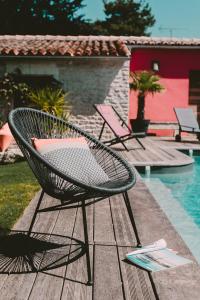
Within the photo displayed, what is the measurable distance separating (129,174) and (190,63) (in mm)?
12517

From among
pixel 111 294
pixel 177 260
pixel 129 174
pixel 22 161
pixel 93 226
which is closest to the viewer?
pixel 111 294

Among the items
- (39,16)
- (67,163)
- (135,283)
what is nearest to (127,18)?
(39,16)

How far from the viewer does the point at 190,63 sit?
1484 centimetres

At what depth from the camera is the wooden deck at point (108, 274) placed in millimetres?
2295

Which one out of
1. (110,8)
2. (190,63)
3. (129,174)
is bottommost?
(129,174)

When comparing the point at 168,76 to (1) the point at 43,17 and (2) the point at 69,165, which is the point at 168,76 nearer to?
(1) the point at 43,17

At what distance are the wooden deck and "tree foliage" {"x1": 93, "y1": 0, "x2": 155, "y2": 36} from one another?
29270mm

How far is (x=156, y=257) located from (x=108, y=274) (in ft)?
1.34

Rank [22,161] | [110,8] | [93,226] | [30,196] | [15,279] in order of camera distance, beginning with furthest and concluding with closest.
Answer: [110,8], [22,161], [30,196], [93,226], [15,279]

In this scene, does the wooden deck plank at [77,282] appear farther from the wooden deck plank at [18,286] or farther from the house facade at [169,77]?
the house facade at [169,77]

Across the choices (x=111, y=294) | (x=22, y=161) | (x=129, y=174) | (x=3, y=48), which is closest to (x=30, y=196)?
(x=129, y=174)

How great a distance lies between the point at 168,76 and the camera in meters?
14.9

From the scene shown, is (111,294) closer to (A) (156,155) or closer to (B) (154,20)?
(A) (156,155)

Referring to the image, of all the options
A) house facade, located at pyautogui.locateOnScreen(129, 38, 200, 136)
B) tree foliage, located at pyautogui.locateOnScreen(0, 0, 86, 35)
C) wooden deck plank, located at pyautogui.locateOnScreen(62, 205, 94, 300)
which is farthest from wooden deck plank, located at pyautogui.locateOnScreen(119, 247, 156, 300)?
tree foliage, located at pyautogui.locateOnScreen(0, 0, 86, 35)
